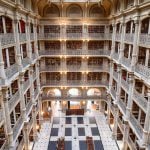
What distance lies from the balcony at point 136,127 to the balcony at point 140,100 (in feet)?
6.15

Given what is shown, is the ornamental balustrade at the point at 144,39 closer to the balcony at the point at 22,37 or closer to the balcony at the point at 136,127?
the balcony at the point at 136,127

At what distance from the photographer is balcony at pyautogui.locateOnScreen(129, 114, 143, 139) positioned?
45.0 ft

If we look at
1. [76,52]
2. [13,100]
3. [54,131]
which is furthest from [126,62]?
[54,131]

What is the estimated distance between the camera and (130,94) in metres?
15.9

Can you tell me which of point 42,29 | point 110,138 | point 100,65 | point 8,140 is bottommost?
point 110,138

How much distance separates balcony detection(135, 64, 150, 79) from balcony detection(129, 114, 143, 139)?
4.26 metres

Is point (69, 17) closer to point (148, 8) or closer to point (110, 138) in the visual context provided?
point (148, 8)

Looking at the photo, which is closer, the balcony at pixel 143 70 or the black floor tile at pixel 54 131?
the balcony at pixel 143 70

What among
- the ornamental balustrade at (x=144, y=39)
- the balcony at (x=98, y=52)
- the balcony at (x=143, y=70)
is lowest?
the balcony at (x=143, y=70)

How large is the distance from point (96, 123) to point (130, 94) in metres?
10.5

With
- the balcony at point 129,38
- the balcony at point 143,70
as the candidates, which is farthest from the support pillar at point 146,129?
the balcony at point 129,38

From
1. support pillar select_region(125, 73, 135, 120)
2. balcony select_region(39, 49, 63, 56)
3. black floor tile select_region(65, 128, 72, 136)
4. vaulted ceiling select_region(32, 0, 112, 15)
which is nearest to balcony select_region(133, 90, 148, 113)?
support pillar select_region(125, 73, 135, 120)

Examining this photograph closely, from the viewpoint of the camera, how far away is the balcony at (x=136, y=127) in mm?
13718

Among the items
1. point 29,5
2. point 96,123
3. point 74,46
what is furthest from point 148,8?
point 96,123
